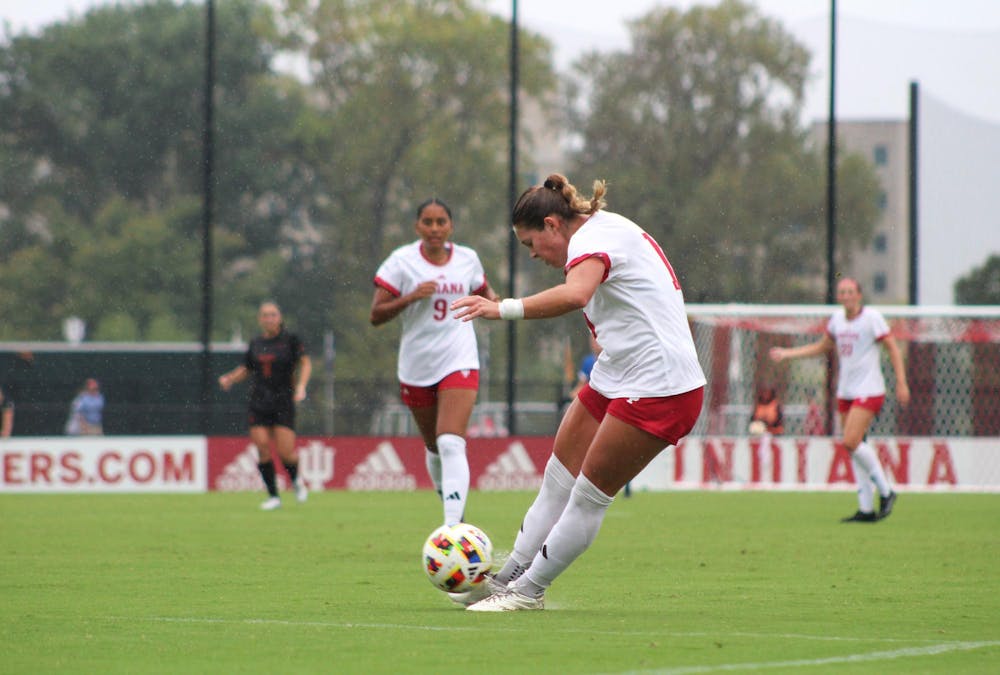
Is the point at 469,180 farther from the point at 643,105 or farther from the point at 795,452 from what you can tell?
the point at 795,452

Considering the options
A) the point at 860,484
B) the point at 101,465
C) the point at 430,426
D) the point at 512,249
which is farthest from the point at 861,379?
the point at 101,465

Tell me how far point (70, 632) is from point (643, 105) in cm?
4425

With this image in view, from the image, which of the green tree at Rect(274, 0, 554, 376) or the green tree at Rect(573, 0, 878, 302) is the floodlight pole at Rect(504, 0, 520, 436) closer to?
the green tree at Rect(573, 0, 878, 302)

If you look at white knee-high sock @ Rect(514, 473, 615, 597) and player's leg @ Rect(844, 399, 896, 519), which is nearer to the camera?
white knee-high sock @ Rect(514, 473, 615, 597)

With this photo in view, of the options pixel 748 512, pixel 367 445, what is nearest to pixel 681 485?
pixel 367 445

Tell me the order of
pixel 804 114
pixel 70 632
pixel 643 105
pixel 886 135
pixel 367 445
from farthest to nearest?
1. pixel 643 105
2. pixel 804 114
3. pixel 886 135
4. pixel 367 445
5. pixel 70 632

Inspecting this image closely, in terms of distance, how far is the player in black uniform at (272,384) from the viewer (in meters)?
18.0

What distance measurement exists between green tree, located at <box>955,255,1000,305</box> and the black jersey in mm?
16375

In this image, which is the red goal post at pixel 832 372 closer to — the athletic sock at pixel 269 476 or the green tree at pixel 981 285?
the green tree at pixel 981 285

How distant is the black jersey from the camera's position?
1805 centimetres

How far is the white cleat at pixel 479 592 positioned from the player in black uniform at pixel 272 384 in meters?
9.74

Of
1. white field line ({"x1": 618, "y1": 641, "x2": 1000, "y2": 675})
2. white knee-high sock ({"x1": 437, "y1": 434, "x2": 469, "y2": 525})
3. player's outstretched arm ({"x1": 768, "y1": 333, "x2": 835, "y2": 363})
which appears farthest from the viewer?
player's outstretched arm ({"x1": 768, "y1": 333, "x2": 835, "y2": 363})

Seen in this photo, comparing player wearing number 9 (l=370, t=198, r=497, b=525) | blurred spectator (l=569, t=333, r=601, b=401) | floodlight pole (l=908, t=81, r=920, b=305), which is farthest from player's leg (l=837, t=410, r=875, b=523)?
floodlight pole (l=908, t=81, r=920, b=305)

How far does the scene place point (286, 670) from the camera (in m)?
6.06
